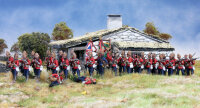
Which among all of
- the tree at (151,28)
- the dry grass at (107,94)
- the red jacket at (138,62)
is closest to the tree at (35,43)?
the tree at (151,28)

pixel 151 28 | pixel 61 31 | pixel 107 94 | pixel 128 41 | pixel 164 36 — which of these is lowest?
pixel 107 94

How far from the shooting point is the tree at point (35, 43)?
35.9 metres

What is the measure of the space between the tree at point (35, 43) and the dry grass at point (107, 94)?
24959 mm

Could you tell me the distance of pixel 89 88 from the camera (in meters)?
9.71

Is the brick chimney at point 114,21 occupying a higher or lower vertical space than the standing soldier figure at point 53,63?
higher

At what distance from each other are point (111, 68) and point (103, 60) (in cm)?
108

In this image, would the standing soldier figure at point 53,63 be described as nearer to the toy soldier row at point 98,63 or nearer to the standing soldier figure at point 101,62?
the toy soldier row at point 98,63

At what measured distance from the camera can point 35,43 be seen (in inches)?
1412

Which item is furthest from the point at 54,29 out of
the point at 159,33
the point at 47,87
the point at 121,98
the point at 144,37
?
the point at 121,98

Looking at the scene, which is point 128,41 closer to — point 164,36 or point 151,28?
point 151,28

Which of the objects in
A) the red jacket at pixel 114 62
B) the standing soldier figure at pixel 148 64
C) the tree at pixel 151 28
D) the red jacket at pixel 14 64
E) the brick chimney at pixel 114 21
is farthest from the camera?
the tree at pixel 151 28

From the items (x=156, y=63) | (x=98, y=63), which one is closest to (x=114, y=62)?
(x=98, y=63)

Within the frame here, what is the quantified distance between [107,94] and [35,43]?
1167 inches

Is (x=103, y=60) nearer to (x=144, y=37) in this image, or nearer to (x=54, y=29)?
(x=144, y=37)
